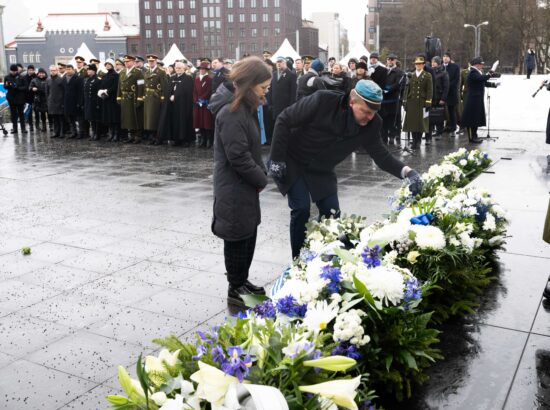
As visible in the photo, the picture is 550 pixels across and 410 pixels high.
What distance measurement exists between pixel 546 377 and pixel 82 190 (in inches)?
321

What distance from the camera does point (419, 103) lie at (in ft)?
50.4

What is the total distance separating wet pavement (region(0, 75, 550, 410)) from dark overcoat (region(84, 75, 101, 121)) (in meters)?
6.25

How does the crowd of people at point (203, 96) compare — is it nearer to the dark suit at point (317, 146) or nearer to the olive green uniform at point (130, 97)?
the olive green uniform at point (130, 97)

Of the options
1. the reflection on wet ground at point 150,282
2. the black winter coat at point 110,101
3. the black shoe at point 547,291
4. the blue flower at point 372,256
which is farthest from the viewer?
the black winter coat at point 110,101

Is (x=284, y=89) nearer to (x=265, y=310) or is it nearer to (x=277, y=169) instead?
(x=277, y=169)

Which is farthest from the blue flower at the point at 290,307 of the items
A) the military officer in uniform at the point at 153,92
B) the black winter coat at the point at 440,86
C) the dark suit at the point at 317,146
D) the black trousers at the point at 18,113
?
the black trousers at the point at 18,113

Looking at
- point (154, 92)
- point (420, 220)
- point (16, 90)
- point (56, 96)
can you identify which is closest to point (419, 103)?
point (154, 92)

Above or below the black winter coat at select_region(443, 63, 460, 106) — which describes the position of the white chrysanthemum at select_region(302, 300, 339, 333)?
below

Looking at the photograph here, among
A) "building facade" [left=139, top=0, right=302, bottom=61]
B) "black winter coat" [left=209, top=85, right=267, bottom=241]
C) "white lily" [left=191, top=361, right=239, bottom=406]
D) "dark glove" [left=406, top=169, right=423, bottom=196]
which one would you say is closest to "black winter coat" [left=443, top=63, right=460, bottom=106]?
"dark glove" [left=406, top=169, right=423, bottom=196]

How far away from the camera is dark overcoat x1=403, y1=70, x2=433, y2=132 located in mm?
15242

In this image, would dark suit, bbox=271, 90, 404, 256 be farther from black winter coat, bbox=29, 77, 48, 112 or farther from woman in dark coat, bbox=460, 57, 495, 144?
black winter coat, bbox=29, 77, 48, 112

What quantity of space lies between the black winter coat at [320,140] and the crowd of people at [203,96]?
778 cm

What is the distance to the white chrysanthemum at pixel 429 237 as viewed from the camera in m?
3.85

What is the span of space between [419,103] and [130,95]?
23.9 ft
